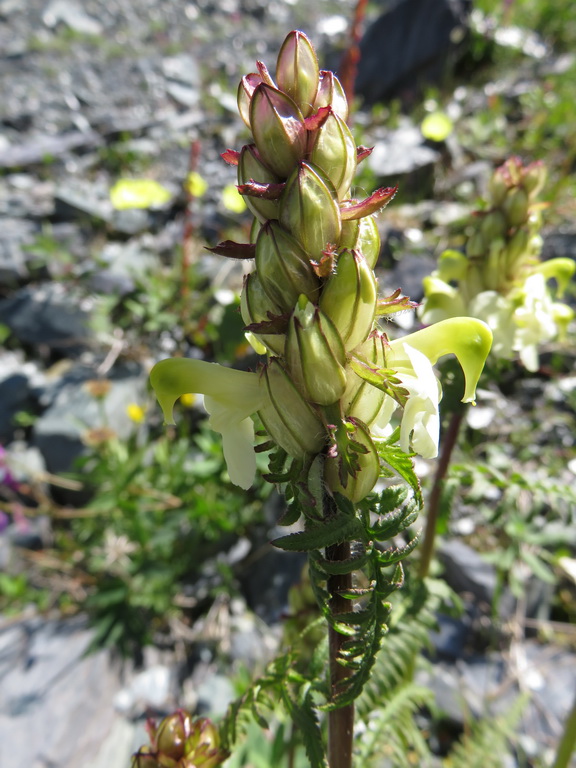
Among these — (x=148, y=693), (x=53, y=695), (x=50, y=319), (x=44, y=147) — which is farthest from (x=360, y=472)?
(x=44, y=147)

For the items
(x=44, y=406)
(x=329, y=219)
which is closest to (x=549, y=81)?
(x=44, y=406)

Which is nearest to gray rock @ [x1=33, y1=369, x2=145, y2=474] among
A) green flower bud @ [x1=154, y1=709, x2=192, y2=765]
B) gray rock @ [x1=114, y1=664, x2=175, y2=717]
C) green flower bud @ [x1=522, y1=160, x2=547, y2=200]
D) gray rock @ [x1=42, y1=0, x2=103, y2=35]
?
gray rock @ [x1=114, y1=664, x2=175, y2=717]

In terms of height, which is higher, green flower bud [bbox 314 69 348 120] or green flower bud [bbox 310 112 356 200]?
green flower bud [bbox 314 69 348 120]

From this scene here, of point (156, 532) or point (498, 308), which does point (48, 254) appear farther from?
point (498, 308)

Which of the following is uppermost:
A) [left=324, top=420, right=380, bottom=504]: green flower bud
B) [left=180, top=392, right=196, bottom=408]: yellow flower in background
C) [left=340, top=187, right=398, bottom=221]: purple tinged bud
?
[left=340, top=187, right=398, bottom=221]: purple tinged bud

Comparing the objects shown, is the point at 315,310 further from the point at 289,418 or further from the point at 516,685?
the point at 516,685

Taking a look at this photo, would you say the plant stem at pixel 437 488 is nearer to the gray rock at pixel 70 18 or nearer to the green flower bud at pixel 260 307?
the green flower bud at pixel 260 307

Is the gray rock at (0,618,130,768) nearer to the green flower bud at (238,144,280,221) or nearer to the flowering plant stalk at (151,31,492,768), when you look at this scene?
the flowering plant stalk at (151,31,492,768)
